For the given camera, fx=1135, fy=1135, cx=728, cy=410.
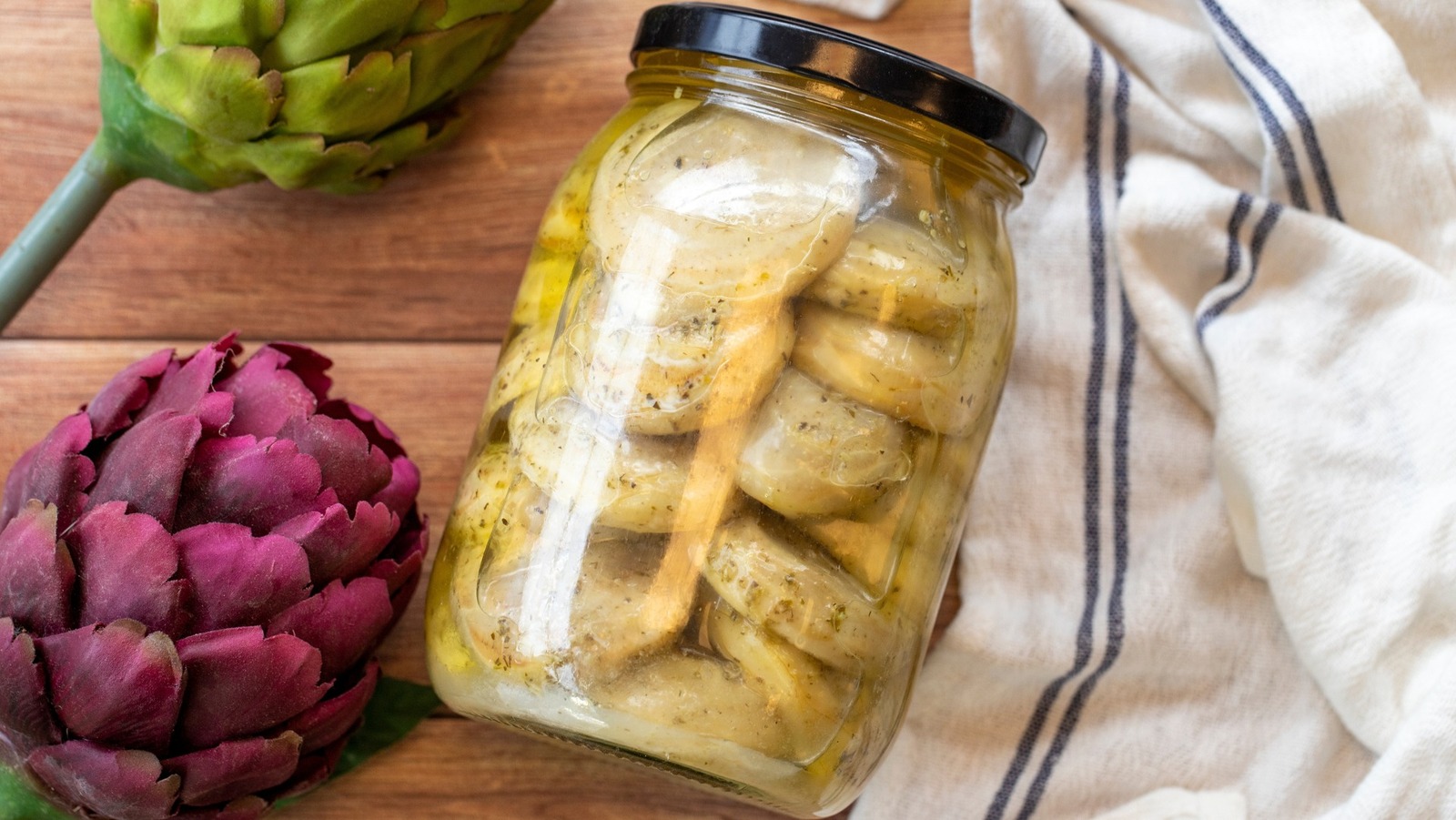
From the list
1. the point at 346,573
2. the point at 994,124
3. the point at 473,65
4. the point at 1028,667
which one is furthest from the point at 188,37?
the point at 1028,667

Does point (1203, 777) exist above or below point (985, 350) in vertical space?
below

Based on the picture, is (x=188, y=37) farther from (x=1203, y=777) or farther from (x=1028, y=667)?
(x=1203, y=777)

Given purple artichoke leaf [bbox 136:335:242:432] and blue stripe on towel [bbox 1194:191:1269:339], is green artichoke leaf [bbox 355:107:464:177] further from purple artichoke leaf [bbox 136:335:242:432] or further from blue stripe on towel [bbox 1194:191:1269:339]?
blue stripe on towel [bbox 1194:191:1269:339]

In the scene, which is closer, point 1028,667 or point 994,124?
point 994,124

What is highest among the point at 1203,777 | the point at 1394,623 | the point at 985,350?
the point at 985,350

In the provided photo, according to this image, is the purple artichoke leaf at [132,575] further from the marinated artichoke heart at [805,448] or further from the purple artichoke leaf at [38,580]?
the marinated artichoke heart at [805,448]

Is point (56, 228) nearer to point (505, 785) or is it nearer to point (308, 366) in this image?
point (308, 366)
